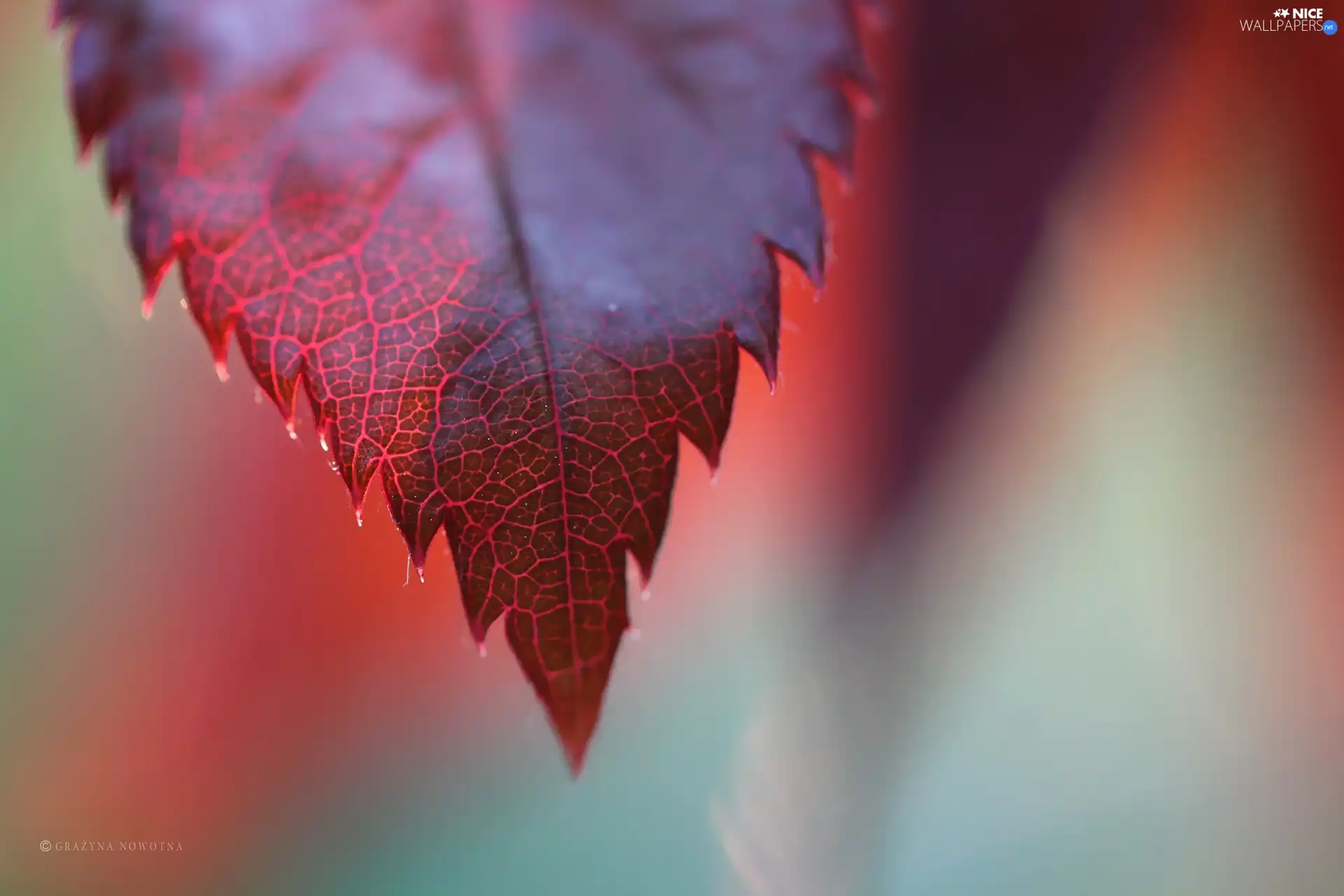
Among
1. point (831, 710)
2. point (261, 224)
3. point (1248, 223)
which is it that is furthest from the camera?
point (831, 710)

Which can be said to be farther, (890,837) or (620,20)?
(890,837)

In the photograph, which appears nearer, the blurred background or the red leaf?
the red leaf

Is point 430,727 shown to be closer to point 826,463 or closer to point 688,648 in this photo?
point 688,648

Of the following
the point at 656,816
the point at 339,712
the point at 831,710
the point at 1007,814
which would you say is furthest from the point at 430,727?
the point at 1007,814

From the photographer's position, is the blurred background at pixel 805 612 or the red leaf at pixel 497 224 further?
the blurred background at pixel 805 612

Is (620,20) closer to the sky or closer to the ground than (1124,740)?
closer to the sky
